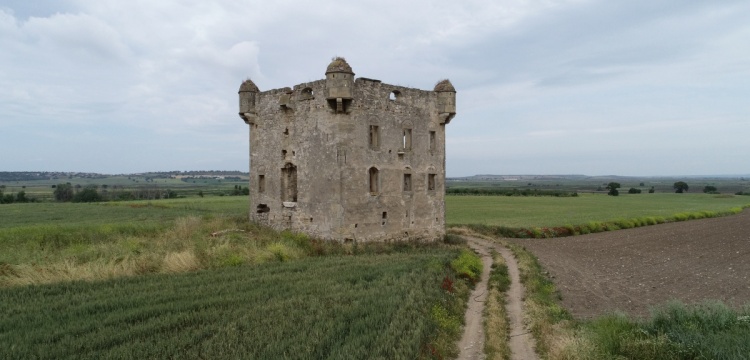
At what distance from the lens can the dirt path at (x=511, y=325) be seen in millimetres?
9234

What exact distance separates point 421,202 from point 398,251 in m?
3.51

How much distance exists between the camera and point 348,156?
19453 mm

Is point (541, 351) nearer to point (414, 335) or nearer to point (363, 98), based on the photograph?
point (414, 335)

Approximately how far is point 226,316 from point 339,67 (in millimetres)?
12289

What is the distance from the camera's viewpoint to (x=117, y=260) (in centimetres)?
1393

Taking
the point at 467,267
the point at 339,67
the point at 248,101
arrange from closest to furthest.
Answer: the point at 467,267 < the point at 339,67 < the point at 248,101

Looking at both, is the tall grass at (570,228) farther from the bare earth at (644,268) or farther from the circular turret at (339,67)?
the circular turret at (339,67)

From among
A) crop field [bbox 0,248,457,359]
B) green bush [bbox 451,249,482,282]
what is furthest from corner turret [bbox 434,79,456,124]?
crop field [bbox 0,248,457,359]

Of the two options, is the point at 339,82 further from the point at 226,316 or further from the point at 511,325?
the point at 226,316

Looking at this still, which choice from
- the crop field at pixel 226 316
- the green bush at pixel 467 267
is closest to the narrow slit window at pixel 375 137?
the green bush at pixel 467 267

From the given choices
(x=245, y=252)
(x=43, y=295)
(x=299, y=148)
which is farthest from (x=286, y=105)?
(x=43, y=295)

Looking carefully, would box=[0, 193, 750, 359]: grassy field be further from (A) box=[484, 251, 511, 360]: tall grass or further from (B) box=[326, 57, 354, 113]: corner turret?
(B) box=[326, 57, 354, 113]: corner turret

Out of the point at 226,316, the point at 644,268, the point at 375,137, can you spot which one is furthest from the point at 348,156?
the point at 644,268

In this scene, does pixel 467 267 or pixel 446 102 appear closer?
pixel 467 267
